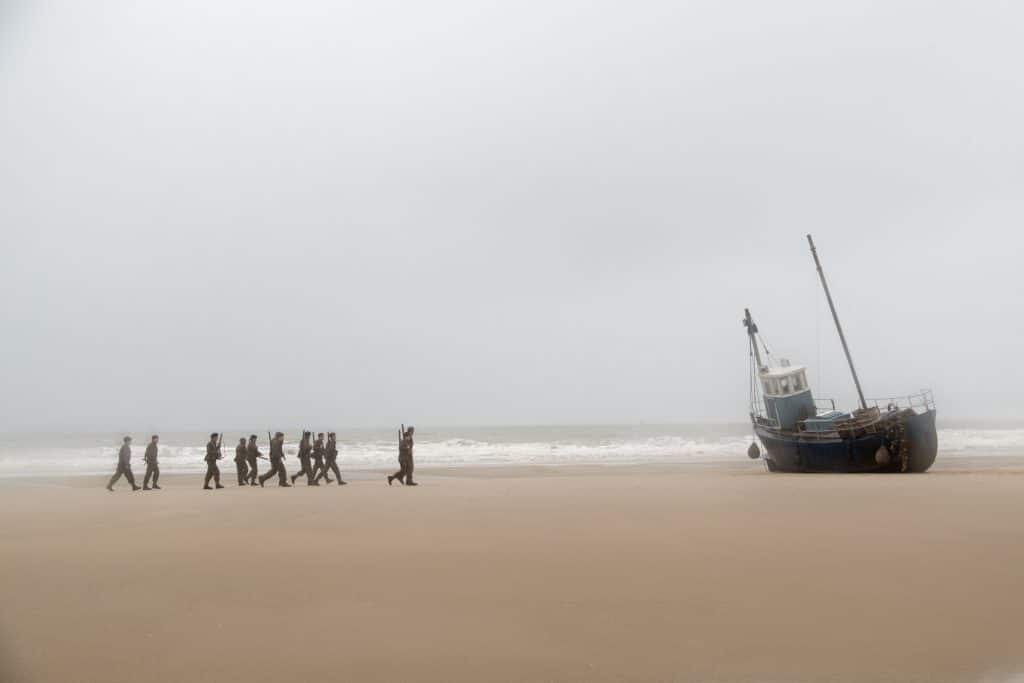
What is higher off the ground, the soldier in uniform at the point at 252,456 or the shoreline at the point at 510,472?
the soldier in uniform at the point at 252,456

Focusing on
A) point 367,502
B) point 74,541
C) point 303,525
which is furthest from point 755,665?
point 367,502

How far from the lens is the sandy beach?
4.30 m

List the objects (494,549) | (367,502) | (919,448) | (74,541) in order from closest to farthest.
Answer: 1. (494,549)
2. (74,541)
3. (367,502)
4. (919,448)

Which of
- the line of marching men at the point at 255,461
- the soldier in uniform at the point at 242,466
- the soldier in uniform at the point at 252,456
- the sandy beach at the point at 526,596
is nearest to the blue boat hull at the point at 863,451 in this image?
the sandy beach at the point at 526,596

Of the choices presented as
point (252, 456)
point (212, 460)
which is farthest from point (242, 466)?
point (212, 460)

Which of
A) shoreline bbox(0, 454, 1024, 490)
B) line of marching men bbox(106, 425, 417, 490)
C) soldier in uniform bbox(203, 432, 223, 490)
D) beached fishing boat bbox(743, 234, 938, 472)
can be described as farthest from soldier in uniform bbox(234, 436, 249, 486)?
beached fishing boat bbox(743, 234, 938, 472)

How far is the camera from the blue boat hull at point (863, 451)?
2202 cm

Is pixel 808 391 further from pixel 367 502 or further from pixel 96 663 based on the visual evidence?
pixel 96 663

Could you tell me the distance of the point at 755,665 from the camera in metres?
4.23

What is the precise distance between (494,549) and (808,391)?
2203 cm

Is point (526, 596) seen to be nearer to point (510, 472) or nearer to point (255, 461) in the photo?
point (255, 461)

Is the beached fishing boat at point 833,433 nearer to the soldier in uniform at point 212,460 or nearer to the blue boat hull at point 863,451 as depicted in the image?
the blue boat hull at point 863,451

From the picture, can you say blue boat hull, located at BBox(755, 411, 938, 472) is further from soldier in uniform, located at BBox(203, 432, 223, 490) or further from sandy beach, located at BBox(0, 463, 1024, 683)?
soldier in uniform, located at BBox(203, 432, 223, 490)

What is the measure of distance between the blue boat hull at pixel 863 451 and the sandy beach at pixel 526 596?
1223cm
